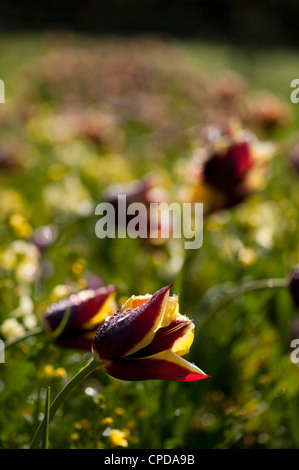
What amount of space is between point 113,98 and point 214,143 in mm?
2137

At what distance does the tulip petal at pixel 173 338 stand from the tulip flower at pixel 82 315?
11cm

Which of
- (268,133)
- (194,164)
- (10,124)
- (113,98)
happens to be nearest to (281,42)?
(113,98)

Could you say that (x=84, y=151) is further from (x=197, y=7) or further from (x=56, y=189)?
(x=197, y=7)

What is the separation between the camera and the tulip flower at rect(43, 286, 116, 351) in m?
0.58

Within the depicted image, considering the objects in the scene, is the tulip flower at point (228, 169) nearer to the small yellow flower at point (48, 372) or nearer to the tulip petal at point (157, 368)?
the small yellow flower at point (48, 372)

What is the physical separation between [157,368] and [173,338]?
2 cm

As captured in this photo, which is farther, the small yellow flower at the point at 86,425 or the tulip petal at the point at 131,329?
the small yellow flower at the point at 86,425

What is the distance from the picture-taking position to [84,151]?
2.05 metres

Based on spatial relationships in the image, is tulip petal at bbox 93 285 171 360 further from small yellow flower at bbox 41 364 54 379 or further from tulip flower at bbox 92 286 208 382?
small yellow flower at bbox 41 364 54 379

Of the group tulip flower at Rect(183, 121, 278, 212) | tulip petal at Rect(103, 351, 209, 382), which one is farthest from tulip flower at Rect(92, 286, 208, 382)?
tulip flower at Rect(183, 121, 278, 212)

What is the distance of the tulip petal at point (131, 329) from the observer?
18.4 inches

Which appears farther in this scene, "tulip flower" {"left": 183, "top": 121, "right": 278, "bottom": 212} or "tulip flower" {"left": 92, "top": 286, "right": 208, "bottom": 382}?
"tulip flower" {"left": 183, "top": 121, "right": 278, "bottom": 212}

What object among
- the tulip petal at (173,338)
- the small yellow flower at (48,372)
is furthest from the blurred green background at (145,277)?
the tulip petal at (173,338)

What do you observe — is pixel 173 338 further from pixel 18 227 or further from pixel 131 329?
pixel 18 227
